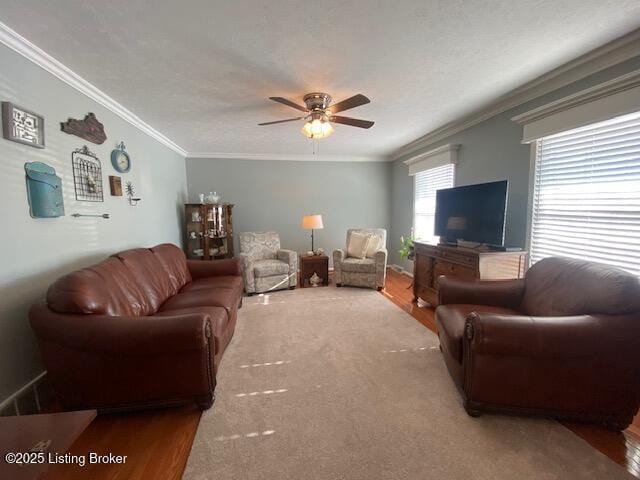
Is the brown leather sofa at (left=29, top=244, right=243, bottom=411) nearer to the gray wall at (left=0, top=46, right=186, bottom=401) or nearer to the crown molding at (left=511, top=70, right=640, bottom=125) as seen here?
the gray wall at (left=0, top=46, right=186, bottom=401)

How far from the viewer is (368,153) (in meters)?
5.18

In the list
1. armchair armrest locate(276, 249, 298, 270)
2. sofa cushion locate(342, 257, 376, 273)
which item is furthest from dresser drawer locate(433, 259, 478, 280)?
armchair armrest locate(276, 249, 298, 270)

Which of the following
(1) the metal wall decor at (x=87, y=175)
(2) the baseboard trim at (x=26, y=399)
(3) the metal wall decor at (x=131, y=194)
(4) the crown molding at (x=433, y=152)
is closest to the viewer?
(2) the baseboard trim at (x=26, y=399)

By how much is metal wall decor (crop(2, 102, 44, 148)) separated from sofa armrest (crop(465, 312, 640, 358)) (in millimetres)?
3025

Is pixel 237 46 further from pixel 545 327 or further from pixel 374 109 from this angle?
pixel 545 327

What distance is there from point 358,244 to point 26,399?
12.9 ft

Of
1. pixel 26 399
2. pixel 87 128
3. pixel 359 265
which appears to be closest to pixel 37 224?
pixel 87 128

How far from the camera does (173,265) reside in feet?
9.59

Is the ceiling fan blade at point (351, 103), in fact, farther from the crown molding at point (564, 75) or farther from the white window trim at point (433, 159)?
the white window trim at point (433, 159)

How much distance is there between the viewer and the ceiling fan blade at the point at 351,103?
6.77 ft

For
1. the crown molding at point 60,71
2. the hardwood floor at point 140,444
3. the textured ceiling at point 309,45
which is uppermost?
the textured ceiling at point 309,45

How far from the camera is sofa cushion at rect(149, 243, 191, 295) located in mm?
2762

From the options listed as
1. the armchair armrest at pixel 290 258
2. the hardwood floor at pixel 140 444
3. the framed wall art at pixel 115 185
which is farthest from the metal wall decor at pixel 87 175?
the armchair armrest at pixel 290 258

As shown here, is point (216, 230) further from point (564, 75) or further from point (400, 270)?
point (564, 75)
